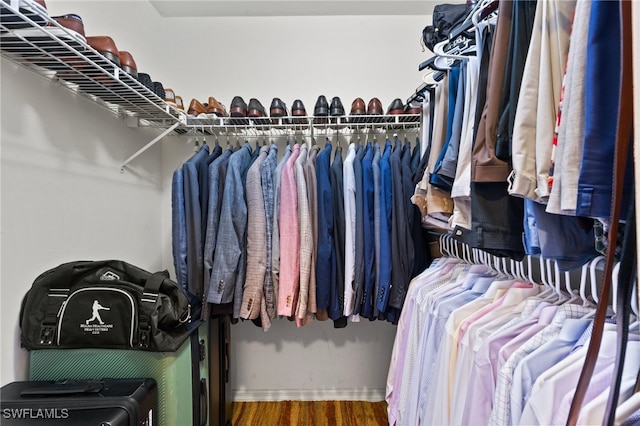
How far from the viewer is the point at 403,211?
1.50 meters

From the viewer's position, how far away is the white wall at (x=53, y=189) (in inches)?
41.7

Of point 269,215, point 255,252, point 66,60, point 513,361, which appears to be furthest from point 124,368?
point 513,361

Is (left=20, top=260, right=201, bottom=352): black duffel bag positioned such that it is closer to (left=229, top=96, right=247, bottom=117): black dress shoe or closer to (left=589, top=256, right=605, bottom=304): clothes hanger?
(left=229, top=96, right=247, bottom=117): black dress shoe

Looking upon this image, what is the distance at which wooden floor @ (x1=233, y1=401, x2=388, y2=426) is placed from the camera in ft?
6.08

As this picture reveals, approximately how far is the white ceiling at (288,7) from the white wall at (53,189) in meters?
0.80

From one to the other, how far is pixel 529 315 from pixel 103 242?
155cm

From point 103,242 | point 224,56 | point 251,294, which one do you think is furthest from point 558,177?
point 224,56

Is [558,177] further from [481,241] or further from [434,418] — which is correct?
[434,418]

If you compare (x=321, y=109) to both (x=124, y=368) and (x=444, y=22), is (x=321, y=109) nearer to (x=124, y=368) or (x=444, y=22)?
(x=444, y=22)

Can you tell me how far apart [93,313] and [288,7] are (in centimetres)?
178

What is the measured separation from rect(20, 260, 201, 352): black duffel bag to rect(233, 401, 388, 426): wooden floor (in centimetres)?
101

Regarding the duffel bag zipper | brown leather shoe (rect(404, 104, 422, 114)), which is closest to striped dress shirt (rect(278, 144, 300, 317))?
the duffel bag zipper

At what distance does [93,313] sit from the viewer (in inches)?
43.0

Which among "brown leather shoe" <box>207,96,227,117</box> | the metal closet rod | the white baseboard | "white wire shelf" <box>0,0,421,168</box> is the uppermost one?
"brown leather shoe" <box>207,96,227,117</box>
